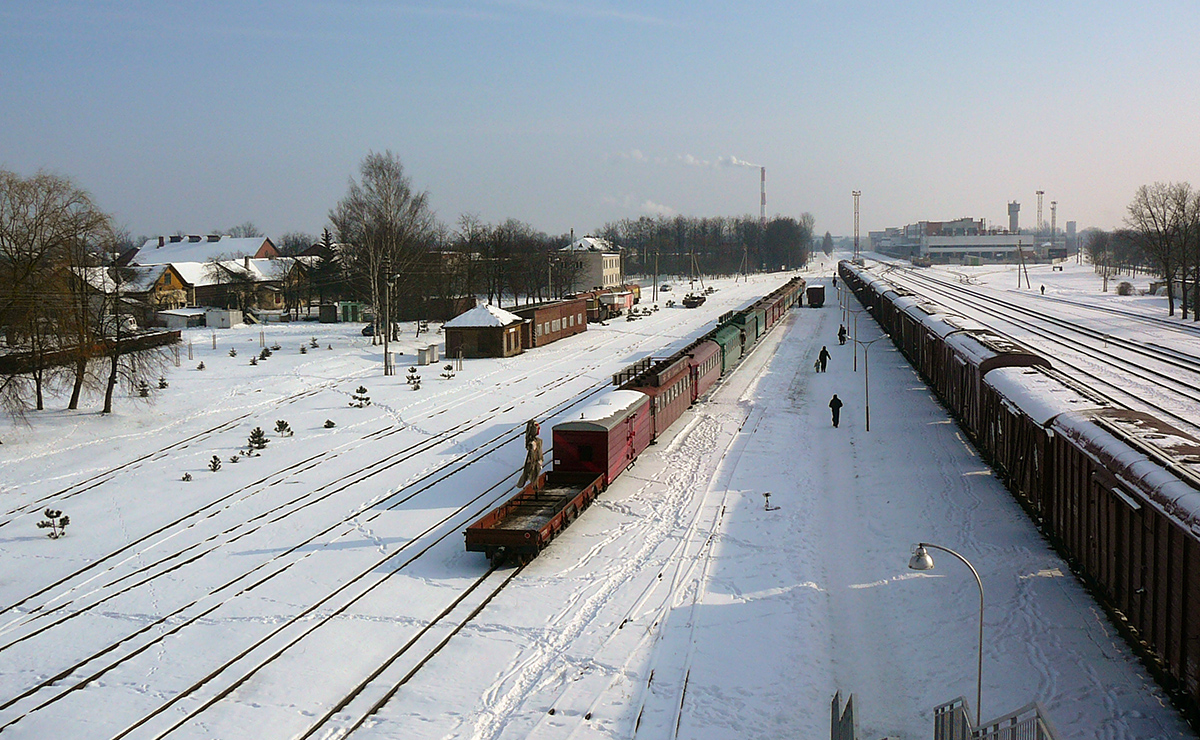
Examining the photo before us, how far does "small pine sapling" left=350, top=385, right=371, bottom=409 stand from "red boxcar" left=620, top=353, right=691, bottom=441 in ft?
41.9

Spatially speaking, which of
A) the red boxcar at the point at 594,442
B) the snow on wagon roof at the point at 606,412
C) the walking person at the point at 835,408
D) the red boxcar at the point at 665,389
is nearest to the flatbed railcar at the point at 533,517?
the red boxcar at the point at 594,442

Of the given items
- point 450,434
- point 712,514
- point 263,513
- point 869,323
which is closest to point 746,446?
point 712,514

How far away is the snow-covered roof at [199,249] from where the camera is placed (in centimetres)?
11856

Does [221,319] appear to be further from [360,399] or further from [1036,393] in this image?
[1036,393]

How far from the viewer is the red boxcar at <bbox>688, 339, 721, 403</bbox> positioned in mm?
35062

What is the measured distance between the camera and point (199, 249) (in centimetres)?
12412

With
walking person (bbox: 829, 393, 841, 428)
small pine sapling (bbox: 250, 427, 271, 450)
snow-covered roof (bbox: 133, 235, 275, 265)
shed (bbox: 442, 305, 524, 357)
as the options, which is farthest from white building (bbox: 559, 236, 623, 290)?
small pine sapling (bbox: 250, 427, 271, 450)

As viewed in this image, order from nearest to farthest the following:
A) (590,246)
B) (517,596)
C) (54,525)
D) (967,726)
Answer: (967,726) < (517,596) < (54,525) < (590,246)

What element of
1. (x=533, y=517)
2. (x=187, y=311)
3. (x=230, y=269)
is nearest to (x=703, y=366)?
(x=533, y=517)

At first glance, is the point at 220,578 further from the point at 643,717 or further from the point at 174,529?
the point at 643,717

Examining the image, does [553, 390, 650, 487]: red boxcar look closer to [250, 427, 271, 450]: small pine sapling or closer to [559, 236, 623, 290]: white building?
[250, 427, 271, 450]: small pine sapling

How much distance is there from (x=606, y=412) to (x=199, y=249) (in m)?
117

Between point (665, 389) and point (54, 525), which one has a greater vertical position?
point (665, 389)

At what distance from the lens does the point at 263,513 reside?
22.5 m
